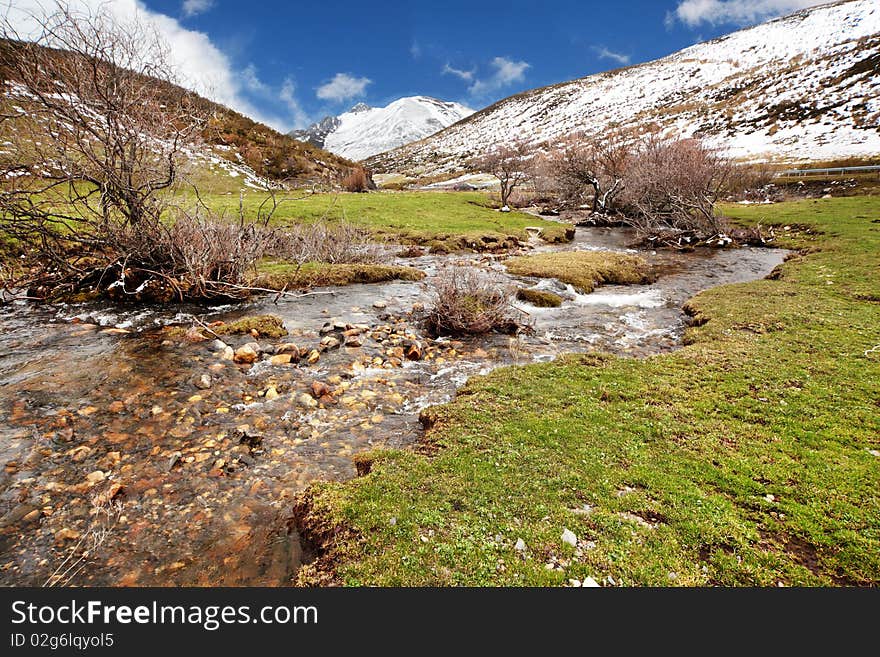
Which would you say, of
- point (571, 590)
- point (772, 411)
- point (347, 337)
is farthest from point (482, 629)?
point (347, 337)

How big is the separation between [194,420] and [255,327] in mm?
5220

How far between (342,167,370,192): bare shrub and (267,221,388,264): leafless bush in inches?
1412

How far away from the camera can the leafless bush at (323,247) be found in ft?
76.1

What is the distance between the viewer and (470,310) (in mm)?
13789

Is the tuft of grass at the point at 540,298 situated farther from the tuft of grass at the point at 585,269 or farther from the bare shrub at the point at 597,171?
the bare shrub at the point at 597,171

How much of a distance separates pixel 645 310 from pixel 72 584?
702 inches

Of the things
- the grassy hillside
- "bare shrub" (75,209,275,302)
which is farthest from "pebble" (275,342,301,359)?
the grassy hillside

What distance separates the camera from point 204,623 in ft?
12.7

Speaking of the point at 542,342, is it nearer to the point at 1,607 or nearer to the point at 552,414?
the point at 552,414

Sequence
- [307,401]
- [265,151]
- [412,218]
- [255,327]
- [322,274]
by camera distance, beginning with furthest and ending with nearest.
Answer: [265,151], [412,218], [322,274], [255,327], [307,401]

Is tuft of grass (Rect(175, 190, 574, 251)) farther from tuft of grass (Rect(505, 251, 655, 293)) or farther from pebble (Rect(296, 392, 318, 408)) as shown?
pebble (Rect(296, 392, 318, 408))

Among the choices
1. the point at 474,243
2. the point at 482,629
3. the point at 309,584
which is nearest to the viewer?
the point at 482,629

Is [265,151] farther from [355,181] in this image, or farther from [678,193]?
[678,193]

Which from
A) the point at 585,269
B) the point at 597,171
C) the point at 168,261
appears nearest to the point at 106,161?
the point at 168,261
